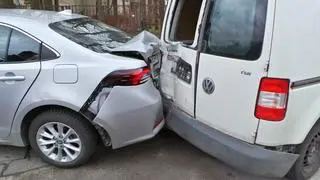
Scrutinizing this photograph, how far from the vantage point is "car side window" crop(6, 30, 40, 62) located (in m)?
3.62

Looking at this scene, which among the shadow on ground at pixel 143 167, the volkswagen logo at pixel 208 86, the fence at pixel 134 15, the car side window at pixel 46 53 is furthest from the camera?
the fence at pixel 134 15

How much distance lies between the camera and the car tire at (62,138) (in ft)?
11.8

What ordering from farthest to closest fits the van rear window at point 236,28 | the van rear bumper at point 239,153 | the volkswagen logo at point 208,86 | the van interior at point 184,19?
the van interior at point 184,19 → the volkswagen logo at point 208,86 → the van rear bumper at point 239,153 → the van rear window at point 236,28

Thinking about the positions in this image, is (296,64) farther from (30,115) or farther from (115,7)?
(115,7)

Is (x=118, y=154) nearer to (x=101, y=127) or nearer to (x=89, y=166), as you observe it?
(x=89, y=166)

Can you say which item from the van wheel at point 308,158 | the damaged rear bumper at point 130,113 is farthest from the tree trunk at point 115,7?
the van wheel at point 308,158

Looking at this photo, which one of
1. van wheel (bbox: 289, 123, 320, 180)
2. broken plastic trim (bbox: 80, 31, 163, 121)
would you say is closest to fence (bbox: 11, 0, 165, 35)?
broken plastic trim (bbox: 80, 31, 163, 121)

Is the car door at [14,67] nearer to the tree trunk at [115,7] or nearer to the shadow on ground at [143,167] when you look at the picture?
the shadow on ground at [143,167]

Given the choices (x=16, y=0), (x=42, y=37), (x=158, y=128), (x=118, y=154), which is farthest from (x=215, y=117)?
(x=16, y=0)

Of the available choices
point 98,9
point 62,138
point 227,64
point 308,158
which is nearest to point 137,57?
point 227,64

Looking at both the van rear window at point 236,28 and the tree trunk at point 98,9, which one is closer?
the van rear window at point 236,28

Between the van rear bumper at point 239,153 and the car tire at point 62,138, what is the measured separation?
97cm

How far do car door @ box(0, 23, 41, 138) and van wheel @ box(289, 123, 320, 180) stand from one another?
8.17 ft

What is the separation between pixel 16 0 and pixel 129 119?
29.3ft
